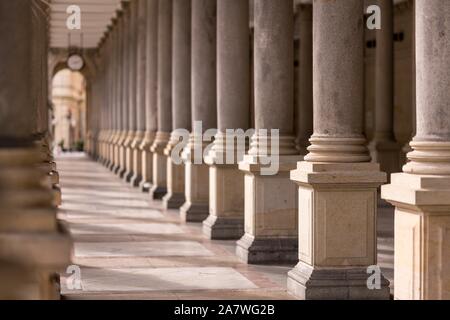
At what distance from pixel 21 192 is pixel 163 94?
19340mm

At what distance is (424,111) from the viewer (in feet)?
29.1

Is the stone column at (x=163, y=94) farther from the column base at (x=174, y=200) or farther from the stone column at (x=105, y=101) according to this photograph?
the stone column at (x=105, y=101)

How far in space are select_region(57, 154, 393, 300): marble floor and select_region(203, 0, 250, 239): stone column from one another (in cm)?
63

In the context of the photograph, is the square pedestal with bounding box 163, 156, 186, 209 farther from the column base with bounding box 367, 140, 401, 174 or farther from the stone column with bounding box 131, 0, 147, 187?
the stone column with bounding box 131, 0, 147, 187

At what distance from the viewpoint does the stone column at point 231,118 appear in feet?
52.2

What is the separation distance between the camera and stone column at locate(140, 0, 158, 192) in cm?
2678

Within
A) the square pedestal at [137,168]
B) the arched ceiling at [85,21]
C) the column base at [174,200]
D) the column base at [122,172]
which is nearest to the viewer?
the column base at [174,200]

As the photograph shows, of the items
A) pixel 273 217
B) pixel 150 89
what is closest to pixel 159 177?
pixel 150 89

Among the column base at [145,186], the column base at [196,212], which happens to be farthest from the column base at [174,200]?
the column base at [145,186]

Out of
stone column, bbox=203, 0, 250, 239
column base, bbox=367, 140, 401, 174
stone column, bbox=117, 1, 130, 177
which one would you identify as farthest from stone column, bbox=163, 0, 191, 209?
stone column, bbox=117, 1, 130, 177

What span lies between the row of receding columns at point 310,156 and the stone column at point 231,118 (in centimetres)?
2

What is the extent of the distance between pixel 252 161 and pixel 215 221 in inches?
114
